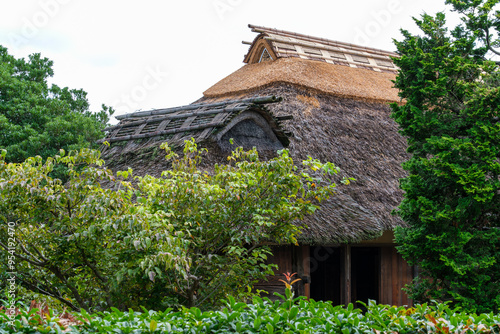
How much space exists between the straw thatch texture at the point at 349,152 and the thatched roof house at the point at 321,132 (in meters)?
0.02

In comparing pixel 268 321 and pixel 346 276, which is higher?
pixel 346 276

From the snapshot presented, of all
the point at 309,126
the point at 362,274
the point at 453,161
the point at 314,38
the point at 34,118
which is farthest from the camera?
the point at 34,118

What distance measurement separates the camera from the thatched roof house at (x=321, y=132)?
7.97m

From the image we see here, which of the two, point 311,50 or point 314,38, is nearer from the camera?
point 311,50

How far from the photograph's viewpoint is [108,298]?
472 cm

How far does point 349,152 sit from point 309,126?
0.89 meters

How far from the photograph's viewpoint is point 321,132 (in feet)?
32.7

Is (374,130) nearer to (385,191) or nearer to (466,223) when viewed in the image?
(385,191)

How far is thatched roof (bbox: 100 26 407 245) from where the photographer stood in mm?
7887

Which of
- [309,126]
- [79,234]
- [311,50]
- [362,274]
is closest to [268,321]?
[79,234]

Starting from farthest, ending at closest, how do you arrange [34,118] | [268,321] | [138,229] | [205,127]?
[34,118] < [205,127] < [138,229] < [268,321]

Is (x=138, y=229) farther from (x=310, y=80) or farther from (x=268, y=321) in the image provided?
(x=310, y=80)

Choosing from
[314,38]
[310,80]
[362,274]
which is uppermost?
→ [314,38]

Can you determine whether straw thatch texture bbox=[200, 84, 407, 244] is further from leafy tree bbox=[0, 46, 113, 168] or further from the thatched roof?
leafy tree bbox=[0, 46, 113, 168]
